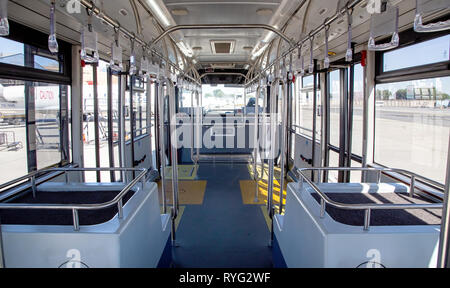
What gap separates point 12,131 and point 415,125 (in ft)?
13.0

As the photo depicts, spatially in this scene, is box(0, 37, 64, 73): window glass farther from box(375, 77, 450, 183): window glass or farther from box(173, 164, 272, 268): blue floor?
box(375, 77, 450, 183): window glass

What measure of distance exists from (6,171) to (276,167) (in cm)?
549

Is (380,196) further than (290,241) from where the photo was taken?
Yes

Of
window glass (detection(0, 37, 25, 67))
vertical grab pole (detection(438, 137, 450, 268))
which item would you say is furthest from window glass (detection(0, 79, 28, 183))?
vertical grab pole (detection(438, 137, 450, 268))

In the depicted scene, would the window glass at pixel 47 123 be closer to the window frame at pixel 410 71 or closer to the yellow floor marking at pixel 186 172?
the yellow floor marking at pixel 186 172

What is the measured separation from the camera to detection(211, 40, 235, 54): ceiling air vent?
509cm

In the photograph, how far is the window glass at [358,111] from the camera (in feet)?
12.5

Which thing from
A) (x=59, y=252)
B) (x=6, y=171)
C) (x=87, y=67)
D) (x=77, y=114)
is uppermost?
(x=87, y=67)

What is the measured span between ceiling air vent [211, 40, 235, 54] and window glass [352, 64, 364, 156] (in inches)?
86.2

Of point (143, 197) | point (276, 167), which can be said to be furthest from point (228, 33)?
point (276, 167)

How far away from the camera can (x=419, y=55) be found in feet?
9.09

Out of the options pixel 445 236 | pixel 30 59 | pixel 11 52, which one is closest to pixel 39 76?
pixel 30 59

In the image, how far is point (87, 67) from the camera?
3982 mm

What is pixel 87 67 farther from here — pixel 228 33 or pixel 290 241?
pixel 290 241
